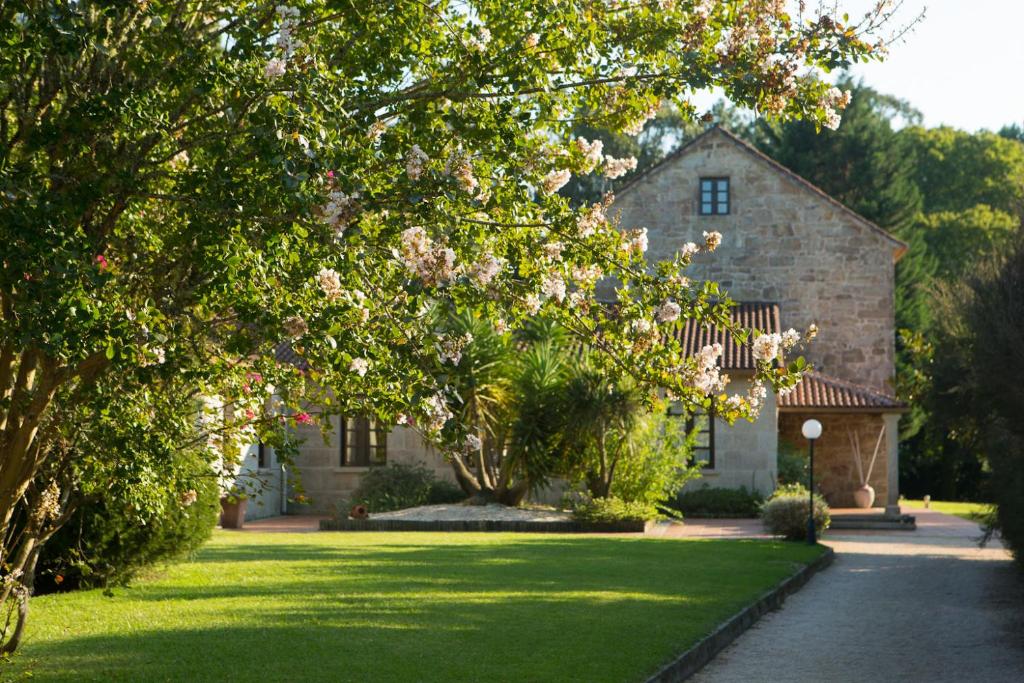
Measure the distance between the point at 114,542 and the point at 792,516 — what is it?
12907mm

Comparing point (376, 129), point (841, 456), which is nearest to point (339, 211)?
point (376, 129)

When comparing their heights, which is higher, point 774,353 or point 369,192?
point 369,192

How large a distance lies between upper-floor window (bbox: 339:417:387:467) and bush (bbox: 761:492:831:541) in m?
10.9

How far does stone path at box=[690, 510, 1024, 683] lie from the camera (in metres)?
9.74

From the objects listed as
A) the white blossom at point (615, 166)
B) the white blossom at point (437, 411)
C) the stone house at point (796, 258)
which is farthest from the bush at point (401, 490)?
the white blossom at point (437, 411)

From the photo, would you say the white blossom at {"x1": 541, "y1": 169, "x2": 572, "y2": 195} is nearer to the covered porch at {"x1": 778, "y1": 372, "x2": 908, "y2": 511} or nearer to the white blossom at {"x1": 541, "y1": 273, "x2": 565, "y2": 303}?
the white blossom at {"x1": 541, "y1": 273, "x2": 565, "y2": 303}

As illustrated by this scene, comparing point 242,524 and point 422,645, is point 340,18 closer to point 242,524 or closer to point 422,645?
point 422,645

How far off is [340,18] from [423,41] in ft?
1.61

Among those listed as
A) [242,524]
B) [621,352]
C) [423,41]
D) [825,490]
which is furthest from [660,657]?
[825,490]

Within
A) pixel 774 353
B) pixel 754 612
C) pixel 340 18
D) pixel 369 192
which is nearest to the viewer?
pixel 369 192

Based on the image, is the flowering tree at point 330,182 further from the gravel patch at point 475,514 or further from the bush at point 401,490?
the bush at point 401,490

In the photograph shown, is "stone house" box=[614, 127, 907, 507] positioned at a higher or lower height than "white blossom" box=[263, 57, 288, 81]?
higher

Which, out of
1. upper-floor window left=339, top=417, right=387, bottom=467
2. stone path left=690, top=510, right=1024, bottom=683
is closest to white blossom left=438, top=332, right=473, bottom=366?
stone path left=690, top=510, right=1024, bottom=683

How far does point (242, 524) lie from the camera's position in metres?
25.4
